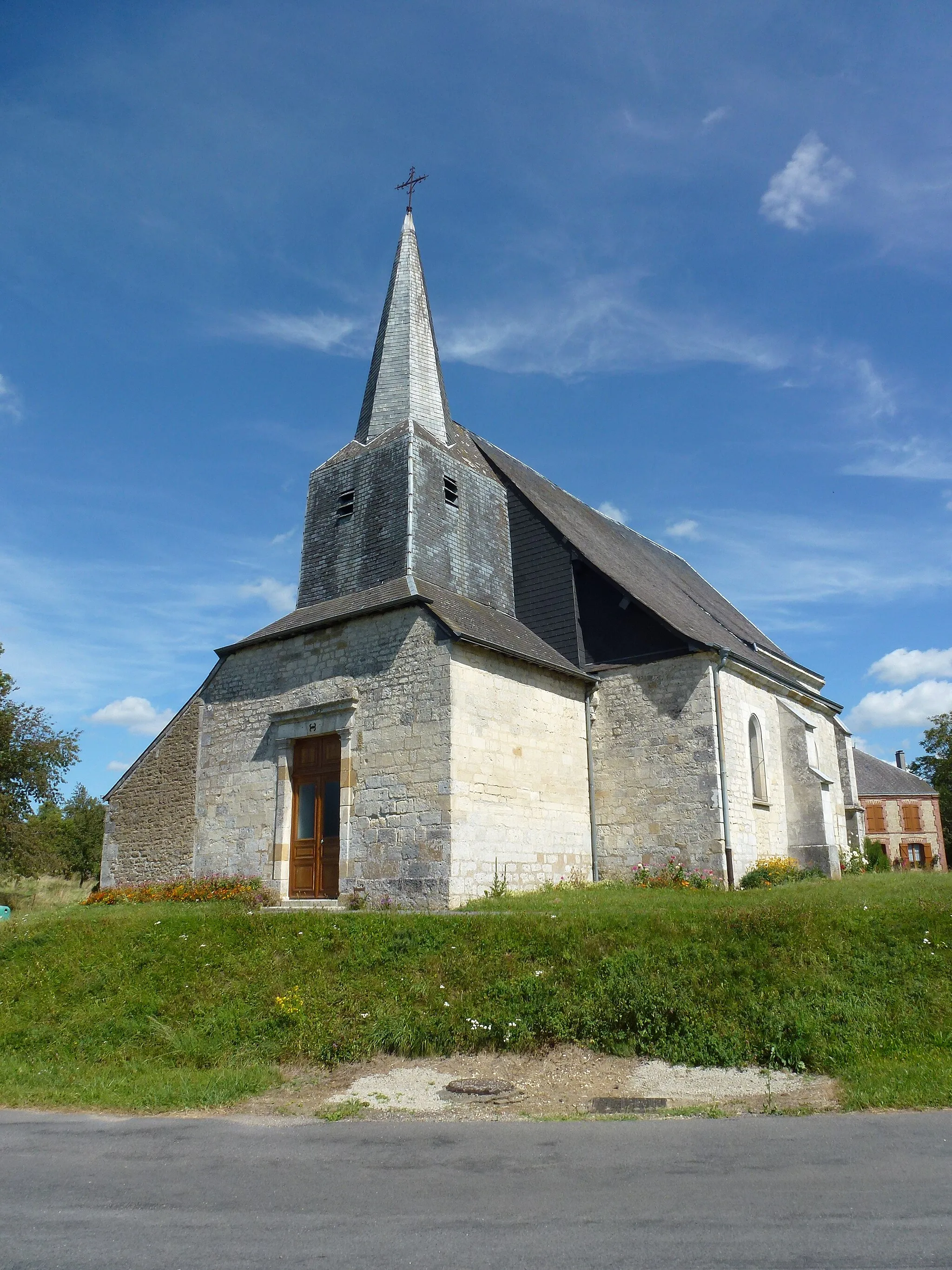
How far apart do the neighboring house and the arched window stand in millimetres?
27960

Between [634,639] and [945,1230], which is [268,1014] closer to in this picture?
[945,1230]

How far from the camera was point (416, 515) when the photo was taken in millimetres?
17875

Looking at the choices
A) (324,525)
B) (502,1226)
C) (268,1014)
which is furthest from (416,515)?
(502,1226)

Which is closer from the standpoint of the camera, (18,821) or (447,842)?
(447,842)

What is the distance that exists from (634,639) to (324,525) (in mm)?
6715

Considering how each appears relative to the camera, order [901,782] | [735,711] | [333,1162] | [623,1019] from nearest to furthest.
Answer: [333,1162] → [623,1019] → [735,711] → [901,782]

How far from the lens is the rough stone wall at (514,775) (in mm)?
14344

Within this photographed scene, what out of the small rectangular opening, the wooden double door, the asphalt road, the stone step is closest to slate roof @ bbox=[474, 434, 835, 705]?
the small rectangular opening

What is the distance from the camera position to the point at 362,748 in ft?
50.7

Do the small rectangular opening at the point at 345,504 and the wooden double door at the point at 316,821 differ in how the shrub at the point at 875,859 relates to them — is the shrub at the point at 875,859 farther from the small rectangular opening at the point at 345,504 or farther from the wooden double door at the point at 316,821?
the small rectangular opening at the point at 345,504

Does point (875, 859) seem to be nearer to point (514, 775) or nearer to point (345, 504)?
point (514, 775)

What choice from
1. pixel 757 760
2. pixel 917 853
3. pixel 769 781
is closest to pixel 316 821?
pixel 757 760

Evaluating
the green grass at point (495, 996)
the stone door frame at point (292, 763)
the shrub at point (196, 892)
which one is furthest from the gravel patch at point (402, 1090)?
the shrub at point (196, 892)

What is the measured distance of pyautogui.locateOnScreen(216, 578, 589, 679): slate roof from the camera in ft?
50.4
